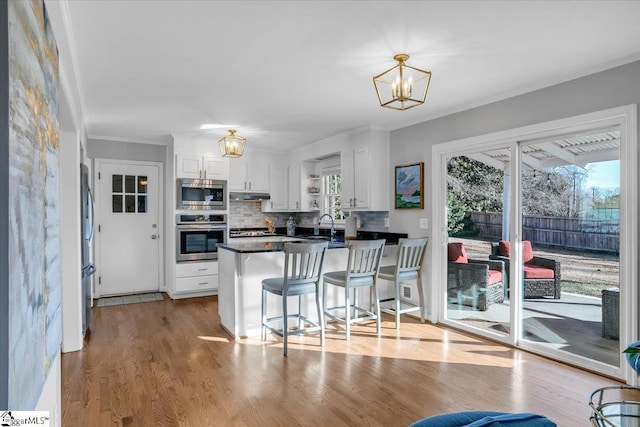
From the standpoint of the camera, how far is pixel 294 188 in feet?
21.5

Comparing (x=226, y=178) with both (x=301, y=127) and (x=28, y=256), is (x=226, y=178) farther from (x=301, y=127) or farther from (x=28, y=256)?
(x=28, y=256)

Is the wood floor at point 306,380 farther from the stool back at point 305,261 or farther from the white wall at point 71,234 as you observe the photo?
the stool back at point 305,261

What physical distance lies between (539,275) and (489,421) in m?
3.23

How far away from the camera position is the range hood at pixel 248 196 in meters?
6.20

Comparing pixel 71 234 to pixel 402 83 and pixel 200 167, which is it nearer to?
pixel 200 167

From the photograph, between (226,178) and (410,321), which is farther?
(226,178)

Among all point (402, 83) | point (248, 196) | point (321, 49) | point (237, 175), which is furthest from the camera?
point (248, 196)

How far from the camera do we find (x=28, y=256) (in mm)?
1242

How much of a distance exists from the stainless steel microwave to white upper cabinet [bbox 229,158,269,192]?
305 millimetres

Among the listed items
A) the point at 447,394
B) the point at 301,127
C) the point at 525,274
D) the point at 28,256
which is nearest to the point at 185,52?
the point at 28,256

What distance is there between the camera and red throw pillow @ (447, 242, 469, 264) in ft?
13.8

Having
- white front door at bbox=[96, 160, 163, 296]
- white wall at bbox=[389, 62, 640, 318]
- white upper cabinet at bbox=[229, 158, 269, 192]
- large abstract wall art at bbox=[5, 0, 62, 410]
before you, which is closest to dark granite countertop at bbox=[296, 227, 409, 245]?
white wall at bbox=[389, 62, 640, 318]

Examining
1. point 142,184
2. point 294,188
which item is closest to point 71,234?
point 142,184

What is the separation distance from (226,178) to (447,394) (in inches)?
170
